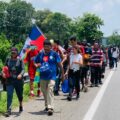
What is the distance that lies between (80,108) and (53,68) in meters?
1.70

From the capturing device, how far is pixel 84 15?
175 ft

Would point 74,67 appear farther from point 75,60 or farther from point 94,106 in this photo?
point 94,106

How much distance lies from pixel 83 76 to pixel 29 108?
541 centimetres

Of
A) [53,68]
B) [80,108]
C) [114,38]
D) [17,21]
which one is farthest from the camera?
[114,38]

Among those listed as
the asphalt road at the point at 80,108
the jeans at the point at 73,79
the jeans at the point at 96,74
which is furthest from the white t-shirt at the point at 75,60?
the jeans at the point at 96,74

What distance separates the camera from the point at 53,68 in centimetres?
1191

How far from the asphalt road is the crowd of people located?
0.28 m

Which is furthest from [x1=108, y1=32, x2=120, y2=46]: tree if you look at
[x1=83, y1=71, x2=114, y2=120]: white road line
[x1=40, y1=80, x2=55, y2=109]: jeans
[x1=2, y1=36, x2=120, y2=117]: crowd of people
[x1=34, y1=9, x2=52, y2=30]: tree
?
[x1=40, y1=80, x2=55, y2=109]: jeans

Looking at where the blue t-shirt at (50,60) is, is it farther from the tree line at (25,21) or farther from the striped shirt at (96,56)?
the tree line at (25,21)

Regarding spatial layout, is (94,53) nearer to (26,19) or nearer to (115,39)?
(26,19)

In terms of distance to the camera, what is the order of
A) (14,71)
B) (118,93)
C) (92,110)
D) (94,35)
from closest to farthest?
(14,71) → (92,110) → (118,93) → (94,35)

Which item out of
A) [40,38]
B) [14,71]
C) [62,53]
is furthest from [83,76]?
[14,71]

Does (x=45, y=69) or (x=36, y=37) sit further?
(x=36, y=37)

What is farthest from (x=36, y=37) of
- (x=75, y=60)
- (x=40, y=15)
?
(x=40, y=15)
